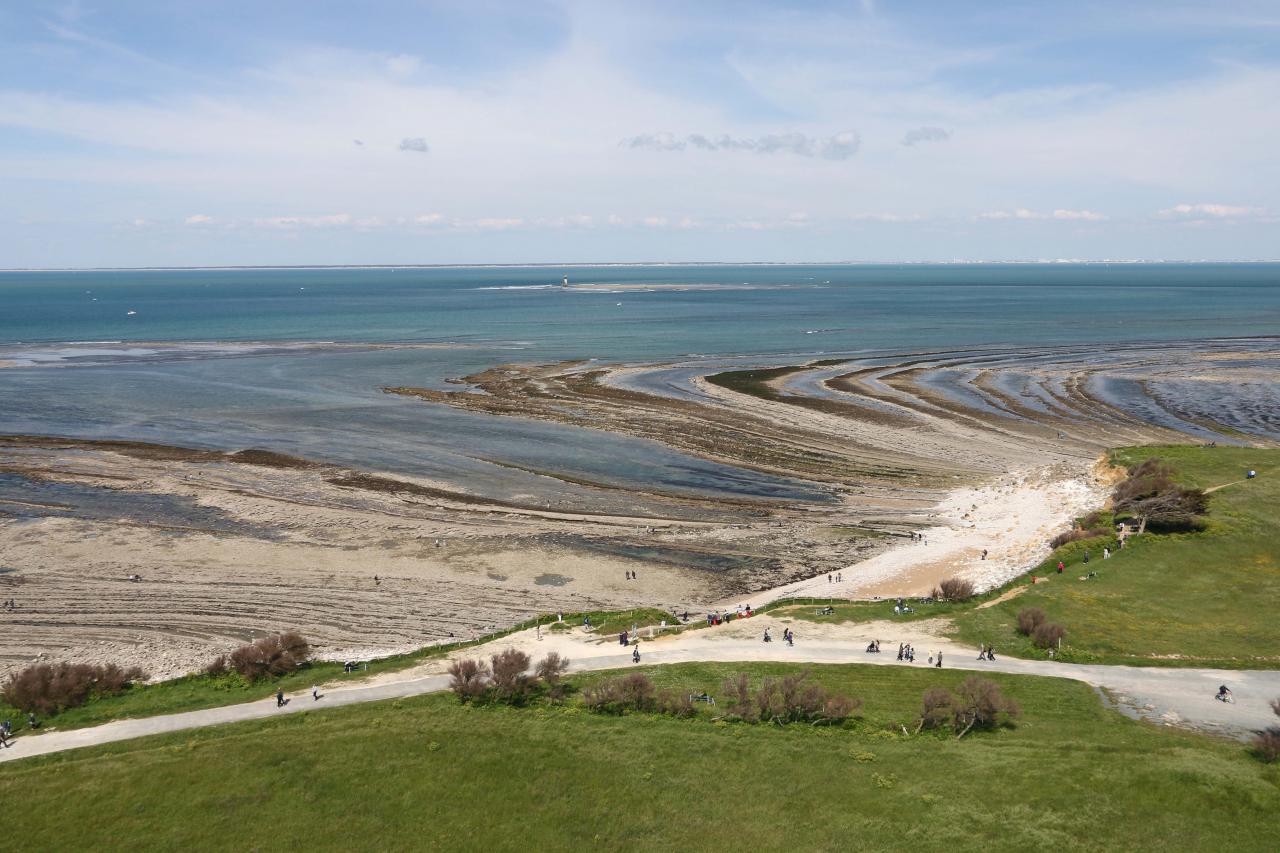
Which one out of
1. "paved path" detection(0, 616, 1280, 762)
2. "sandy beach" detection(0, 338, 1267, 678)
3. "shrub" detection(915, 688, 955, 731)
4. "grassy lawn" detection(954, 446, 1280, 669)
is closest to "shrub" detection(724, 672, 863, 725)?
"shrub" detection(915, 688, 955, 731)

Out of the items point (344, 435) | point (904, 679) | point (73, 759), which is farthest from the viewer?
point (344, 435)

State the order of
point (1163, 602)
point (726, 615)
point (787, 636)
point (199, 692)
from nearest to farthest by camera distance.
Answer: point (199, 692) < point (787, 636) < point (1163, 602) < point (726, 615)

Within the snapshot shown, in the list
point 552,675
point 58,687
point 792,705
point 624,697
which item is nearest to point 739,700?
point 792,705

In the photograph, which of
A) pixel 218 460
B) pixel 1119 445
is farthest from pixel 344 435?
pixel 1119 445

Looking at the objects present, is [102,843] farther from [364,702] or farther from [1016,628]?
[1016,628]

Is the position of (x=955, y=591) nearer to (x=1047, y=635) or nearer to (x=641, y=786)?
(x=1047, y=635)
